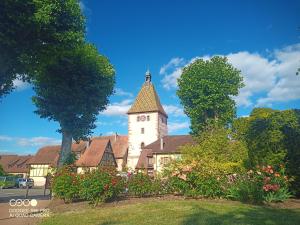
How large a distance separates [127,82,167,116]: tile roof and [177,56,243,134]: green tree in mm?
20491

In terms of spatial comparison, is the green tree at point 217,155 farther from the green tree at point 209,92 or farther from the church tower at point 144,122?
the church tower at point 144,122

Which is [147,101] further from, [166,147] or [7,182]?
[7,182]

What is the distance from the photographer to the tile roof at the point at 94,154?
5191 centimetres

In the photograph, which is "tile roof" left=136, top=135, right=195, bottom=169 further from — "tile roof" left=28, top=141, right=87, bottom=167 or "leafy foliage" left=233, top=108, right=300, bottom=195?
"leafy foliage" left=233, top=108, right=300, bottom=195

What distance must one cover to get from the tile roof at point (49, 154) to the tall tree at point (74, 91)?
3610 centimetres

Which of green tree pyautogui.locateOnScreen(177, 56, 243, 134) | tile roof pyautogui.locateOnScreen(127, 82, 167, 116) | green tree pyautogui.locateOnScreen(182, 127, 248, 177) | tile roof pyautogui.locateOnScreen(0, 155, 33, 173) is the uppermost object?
tile roof pyautogui.locateOnScreen(127, 82, 167, 116)

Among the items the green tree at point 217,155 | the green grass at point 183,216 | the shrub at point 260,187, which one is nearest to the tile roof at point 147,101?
the green tree at point 217,155

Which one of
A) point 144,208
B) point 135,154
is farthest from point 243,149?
→ point 135,154

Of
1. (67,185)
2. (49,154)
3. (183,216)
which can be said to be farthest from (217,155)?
(49,154)

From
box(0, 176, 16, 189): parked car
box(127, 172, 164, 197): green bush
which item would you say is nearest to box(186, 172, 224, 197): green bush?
box(127, 172, 164, 197): green bush

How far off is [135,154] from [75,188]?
44.7m

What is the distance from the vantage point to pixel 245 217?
862cm

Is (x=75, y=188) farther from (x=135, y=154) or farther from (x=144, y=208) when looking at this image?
(x=135, y=154)

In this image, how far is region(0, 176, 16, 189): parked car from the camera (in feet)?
135
